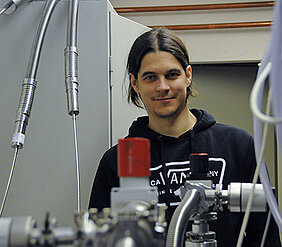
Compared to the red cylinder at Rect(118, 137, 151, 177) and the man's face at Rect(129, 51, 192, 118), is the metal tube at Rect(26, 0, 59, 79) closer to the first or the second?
the man's face at Rect(129, 51, 192, 118)

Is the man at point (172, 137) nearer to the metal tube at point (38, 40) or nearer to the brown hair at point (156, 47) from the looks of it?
the brown hair at point (156, 47)

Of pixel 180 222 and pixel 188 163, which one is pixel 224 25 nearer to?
pixel 188 163

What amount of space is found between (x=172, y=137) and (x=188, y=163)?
9cm

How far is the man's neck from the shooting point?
125 centimetres

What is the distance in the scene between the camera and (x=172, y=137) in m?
1.25

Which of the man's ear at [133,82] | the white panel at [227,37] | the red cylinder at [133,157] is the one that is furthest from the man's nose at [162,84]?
the white panel at [227,37]

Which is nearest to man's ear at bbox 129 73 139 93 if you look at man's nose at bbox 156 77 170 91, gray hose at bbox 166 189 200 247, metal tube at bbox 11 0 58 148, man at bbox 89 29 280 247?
man at bbox 89 29 280 247

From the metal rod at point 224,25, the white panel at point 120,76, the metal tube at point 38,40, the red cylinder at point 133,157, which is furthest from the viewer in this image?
the metal rod at point 224,25

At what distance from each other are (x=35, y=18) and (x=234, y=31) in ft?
5.90

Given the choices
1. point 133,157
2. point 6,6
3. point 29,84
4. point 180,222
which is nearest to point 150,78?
point 29,84

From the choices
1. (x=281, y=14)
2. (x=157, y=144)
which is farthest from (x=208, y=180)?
(x=157, y=144)

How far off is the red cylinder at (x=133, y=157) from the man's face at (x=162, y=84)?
2.41 feet

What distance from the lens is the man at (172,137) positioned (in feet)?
3.78

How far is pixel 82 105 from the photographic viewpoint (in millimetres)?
1312
